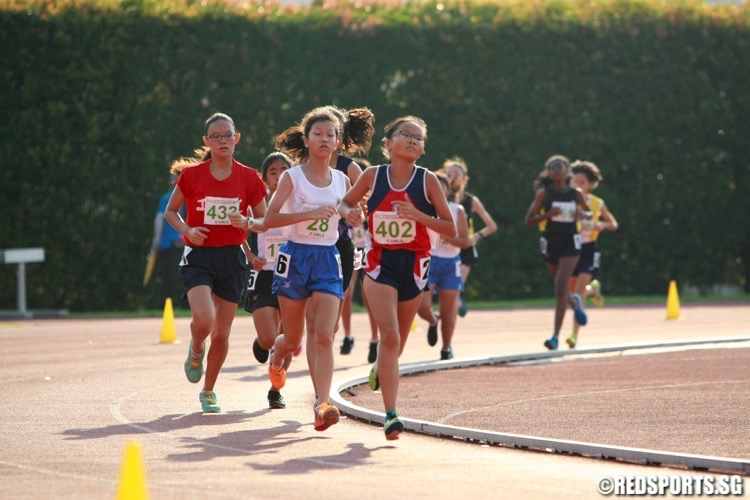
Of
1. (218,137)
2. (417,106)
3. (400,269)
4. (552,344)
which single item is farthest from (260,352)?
(417,106)

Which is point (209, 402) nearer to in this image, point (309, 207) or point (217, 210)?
point (217, 210)

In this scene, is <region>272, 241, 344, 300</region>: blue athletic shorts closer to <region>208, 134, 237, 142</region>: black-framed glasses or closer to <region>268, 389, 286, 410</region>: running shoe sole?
<region>208, 134, 237, 142</region>: black-framed glasses

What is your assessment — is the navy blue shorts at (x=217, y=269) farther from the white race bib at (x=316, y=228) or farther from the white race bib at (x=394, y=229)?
the white race bib at (x=394, y=229)

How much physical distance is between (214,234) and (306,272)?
1.33m

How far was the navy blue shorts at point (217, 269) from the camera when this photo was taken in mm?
11938

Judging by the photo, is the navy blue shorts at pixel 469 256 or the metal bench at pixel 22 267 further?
the metal bench at pixel 22 267

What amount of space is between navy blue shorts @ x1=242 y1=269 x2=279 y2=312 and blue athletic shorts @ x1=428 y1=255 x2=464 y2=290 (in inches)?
143

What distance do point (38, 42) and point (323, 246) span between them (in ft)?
56.6

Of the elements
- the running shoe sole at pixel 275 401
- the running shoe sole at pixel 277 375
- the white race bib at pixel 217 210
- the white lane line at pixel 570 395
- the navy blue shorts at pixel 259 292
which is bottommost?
the white lane line at pixel 570 395

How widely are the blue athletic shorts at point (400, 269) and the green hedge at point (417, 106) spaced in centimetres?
1706

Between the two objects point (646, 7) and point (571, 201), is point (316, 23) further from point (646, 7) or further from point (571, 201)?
point (571, 201)

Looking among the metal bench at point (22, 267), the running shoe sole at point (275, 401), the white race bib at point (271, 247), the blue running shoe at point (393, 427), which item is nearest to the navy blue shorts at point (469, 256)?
the white race bib at point (271, 247)

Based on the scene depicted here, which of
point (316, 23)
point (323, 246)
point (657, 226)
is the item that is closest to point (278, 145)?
point (323, 246)

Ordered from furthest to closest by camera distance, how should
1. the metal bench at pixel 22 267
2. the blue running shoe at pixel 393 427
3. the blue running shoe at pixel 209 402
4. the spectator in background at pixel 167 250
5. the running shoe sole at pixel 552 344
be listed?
the spectator in background at pixel 167 250
the metal bench at pixel 22 267
the running shoe sole at pixel 552 344
the blue running shoe at pixel 209 402
the blue running shoe at pixel 393 427
